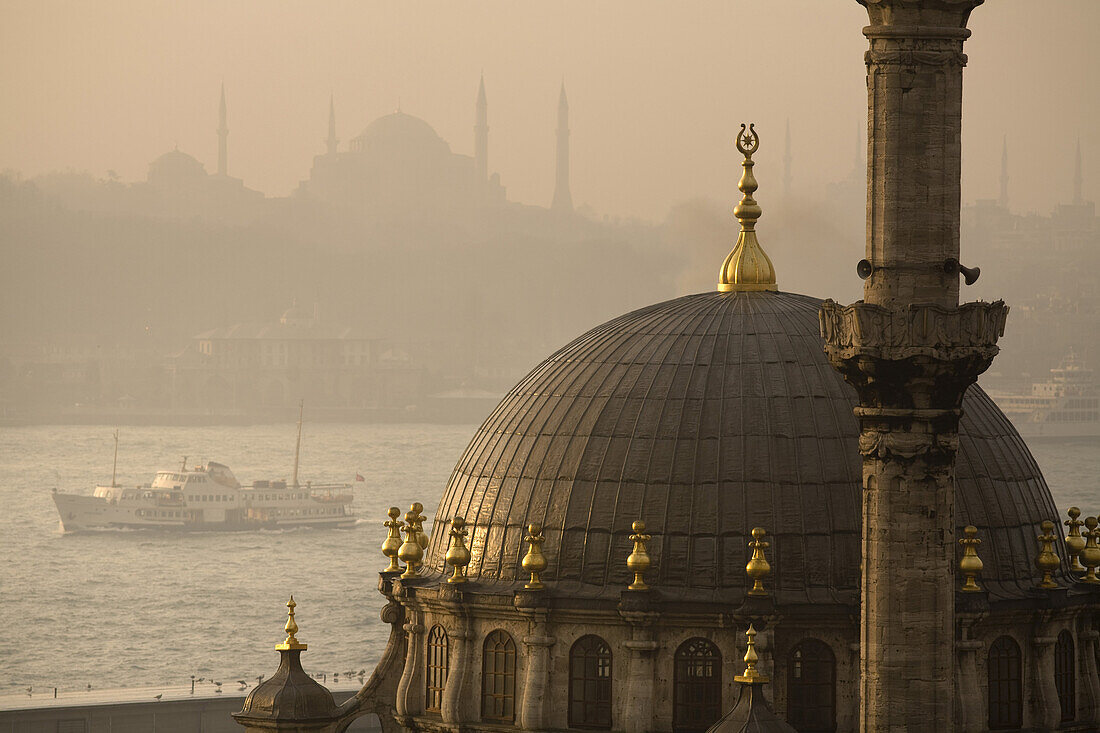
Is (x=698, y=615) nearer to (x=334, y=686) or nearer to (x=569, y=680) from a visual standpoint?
(x=569, y=680)

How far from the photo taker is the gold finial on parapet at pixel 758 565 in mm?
49250

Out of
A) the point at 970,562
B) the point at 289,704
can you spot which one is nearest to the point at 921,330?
the point at 970,562

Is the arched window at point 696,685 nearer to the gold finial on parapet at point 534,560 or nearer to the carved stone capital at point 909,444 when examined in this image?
the gold finial on parapet at point 534,560

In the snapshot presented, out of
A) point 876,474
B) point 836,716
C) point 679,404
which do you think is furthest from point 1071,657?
point 876,474

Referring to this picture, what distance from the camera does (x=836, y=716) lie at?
49.4 m

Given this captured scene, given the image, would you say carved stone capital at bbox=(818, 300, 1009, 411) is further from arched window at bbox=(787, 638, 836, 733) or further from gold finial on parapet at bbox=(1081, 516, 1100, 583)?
gold finial on parapet at bbox=(1081, 516, 1100, 583)

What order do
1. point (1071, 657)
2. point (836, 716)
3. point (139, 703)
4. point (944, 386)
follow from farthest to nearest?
point (139, 703) → point (1071, 657) → point (836, 716) → point (944, 386)

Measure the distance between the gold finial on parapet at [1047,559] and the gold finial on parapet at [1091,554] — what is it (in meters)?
1.73

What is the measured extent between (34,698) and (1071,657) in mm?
129982

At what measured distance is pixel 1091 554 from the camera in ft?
177

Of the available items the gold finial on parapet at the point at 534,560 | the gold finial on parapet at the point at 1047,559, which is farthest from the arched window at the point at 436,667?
the gold finial on parapet at the point at 1047,559

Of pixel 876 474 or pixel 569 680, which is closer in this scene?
pixel 876 474

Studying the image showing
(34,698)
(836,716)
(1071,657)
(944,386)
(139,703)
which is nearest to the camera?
(944,386)

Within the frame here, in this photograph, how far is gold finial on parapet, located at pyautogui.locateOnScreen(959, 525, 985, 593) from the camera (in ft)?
162
